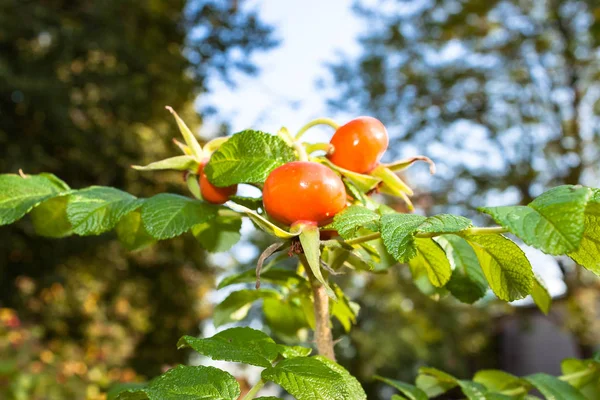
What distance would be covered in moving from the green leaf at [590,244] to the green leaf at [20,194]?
1.30ft

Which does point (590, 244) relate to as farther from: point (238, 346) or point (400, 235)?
point (238, 346)

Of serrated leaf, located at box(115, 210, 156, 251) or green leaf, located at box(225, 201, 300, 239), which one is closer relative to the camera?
green leaf, located at box(225, 201, 300, 239)

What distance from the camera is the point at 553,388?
47cm

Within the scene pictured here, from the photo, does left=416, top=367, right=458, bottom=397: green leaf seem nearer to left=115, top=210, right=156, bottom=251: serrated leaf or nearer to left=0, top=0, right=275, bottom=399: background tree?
left=115, top=210, right=156, bottom=251: serrated leaf

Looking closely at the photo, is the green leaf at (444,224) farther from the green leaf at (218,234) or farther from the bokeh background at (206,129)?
the bokeh background at (206,129)

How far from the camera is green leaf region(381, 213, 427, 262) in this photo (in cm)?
32

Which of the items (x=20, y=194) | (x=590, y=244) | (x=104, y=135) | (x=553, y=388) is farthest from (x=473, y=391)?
(x=104, y=135)

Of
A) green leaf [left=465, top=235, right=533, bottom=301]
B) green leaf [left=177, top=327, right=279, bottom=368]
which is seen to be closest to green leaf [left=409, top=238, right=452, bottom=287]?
green leaf [left=465, top=235, right=533, bottom=301]

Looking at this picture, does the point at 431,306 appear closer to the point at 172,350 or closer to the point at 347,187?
the point at 172,350

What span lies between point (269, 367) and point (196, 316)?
285 inches

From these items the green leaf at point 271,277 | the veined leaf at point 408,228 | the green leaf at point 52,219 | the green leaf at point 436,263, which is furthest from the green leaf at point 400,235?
the green leaf at point 52,219

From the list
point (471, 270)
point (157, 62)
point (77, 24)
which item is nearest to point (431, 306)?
point (157, 62)

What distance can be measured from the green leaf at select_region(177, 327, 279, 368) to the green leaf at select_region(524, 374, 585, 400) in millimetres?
236

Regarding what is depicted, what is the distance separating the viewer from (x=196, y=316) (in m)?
Result: 7.30
